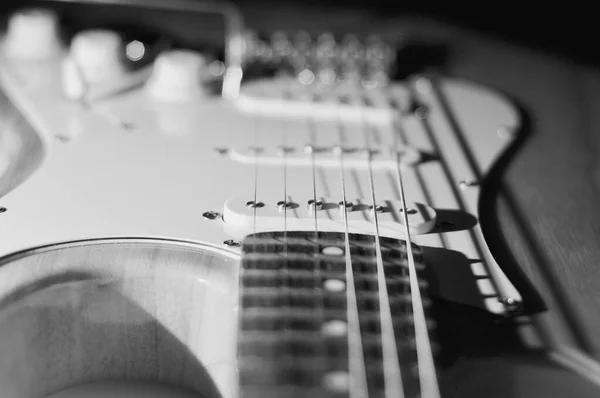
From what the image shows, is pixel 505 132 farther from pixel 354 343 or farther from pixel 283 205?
pixel 354 343

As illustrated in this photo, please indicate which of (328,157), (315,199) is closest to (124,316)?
(315,199)

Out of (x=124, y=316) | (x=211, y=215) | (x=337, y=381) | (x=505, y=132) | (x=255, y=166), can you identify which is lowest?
(x=337, y=381)

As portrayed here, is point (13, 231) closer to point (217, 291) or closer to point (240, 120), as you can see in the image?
point (217, 291)

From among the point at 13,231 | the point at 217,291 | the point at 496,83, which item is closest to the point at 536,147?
the point at 496,83

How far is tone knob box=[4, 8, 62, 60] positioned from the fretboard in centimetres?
62

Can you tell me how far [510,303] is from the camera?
584 millimetres

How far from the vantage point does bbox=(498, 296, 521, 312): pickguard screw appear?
579 mm

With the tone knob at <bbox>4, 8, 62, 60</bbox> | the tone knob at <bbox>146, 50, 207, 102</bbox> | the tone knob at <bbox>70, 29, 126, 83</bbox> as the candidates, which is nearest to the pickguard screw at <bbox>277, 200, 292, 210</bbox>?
the tone knob at <bbox>146, 50, 207, 102</bbox>

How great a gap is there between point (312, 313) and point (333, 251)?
9cm

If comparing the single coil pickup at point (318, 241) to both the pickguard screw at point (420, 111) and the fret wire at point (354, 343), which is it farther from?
the pickguard screw at point (420, 111)

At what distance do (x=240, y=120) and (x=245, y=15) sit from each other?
474 mm

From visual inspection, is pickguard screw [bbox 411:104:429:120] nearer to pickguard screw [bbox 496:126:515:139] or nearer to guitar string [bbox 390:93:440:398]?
pickguard screw [bbox 496:126:515:139]

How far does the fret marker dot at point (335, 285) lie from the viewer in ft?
1.81

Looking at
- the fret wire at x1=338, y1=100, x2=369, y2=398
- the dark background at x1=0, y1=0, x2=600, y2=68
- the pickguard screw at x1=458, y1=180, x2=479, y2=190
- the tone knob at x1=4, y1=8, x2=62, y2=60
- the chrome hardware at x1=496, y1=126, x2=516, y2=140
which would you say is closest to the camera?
the fret wire at x1=338, y1=100, x2=369, y2=398
